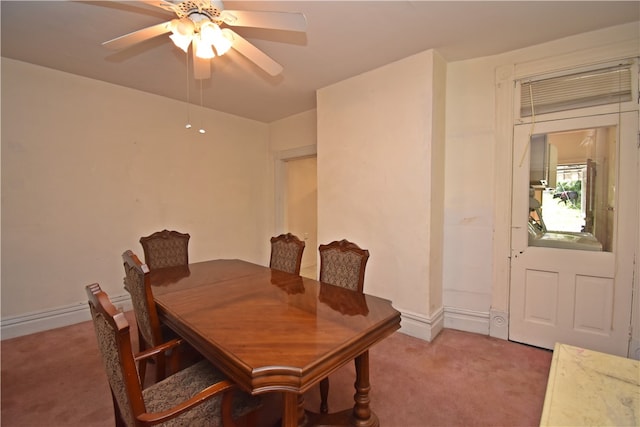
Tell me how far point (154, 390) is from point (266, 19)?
6.45 feet

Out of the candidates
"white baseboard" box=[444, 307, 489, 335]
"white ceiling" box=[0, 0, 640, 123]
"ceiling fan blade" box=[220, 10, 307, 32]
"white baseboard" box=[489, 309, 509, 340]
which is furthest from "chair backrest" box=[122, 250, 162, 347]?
"white baseboard" box=[489, 309, 509, 340]

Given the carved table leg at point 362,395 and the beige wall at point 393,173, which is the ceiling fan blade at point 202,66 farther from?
the carved table leg at point 362,395

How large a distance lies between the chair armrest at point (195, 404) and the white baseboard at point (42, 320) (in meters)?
2.86

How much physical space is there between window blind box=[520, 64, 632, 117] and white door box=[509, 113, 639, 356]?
0.45ft

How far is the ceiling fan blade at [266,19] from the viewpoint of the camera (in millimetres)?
1522

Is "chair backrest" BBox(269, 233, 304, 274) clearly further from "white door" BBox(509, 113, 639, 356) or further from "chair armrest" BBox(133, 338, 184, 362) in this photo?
"white door" BBox(509, 113, 639, 356)

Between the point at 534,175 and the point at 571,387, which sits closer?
the point at 571,387

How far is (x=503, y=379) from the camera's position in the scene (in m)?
2.08

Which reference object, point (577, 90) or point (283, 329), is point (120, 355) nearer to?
point (283, 329)

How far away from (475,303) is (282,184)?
127 inches

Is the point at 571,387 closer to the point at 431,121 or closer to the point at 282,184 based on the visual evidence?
the point at 431,121

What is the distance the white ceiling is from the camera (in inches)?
77.7

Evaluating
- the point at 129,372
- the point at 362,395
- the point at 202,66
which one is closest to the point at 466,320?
the point at 362,395

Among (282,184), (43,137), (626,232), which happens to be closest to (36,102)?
(43,137)
